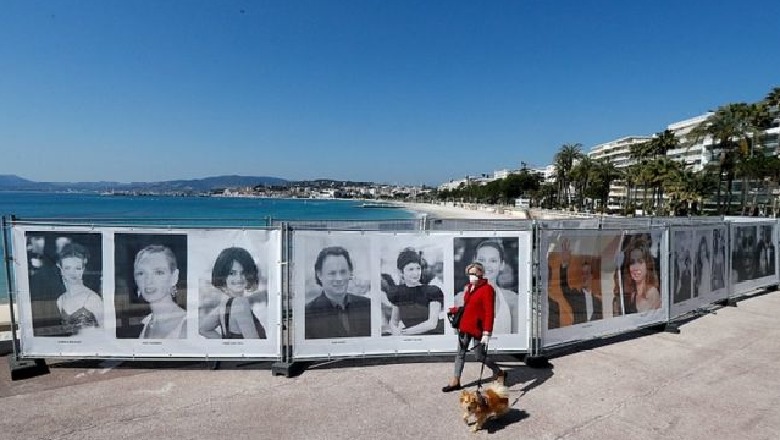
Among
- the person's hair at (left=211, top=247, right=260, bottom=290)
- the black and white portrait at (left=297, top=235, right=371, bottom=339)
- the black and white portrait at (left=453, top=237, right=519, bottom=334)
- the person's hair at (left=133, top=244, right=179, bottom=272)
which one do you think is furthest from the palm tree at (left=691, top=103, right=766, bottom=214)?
the person's hair at (left=133, top=244, right=179, bottom=272)

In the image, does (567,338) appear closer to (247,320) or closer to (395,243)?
(395,243)

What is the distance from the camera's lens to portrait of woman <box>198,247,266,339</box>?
595 centimetres

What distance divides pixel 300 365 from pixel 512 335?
3001 mm

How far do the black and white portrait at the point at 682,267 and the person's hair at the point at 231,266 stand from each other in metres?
7.45

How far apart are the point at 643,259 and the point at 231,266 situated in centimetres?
678

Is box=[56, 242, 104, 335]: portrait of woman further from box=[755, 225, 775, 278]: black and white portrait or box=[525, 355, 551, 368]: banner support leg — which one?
box=[755, 225, 775, 278]: black and white portrait

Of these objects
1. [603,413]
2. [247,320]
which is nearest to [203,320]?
[247,320]

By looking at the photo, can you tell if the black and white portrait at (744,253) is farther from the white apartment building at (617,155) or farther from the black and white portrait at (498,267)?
the white apartment building at (617,155)

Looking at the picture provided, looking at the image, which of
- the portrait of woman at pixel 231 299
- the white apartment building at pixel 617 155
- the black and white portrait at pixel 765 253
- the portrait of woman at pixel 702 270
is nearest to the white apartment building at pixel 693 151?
the white apartment building at pixel 617 155

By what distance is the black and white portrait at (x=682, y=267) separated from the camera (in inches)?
332

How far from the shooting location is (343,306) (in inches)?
240

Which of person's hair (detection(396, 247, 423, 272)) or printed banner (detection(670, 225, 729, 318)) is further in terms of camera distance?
printed banner (detection(670, 225, 729, 318))

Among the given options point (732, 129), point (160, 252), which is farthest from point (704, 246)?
point (732, 129)

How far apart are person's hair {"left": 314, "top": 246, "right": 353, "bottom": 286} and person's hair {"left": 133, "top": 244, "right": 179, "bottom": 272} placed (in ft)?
6.03
